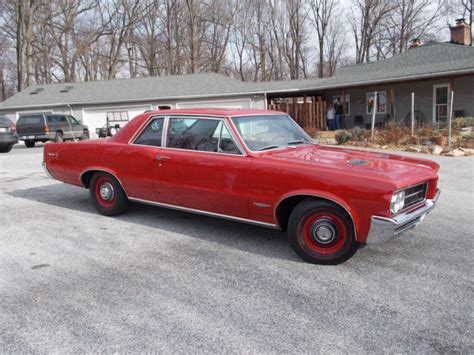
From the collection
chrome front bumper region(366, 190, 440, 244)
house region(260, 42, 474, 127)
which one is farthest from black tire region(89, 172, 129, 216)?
house region(260, 42, 474, 127)

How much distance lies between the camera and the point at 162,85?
2947 centimetres

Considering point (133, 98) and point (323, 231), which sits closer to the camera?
point (323, 231)

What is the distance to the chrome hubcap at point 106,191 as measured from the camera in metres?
5.65

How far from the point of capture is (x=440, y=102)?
2009cm

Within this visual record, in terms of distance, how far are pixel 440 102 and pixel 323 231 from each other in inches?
760

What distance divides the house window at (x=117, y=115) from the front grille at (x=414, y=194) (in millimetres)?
26599

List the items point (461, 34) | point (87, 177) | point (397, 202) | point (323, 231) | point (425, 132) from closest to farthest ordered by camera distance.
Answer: point (397, 202) → point (323, 231) → point (87, 177) → point (425, 132) → point (461, 34)

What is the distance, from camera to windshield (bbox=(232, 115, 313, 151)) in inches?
179

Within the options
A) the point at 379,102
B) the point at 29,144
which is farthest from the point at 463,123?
the point at 29,144

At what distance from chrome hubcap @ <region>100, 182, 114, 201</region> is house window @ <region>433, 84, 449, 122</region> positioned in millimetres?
18729

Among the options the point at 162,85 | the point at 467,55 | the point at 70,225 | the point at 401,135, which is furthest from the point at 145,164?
the point at 162,85

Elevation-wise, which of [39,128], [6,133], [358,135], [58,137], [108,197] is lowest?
[108,197]

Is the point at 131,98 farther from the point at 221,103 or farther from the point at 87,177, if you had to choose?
the point at 87,177

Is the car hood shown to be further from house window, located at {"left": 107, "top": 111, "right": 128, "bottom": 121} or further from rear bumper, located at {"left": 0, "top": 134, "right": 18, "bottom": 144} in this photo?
house window, located at {"left": 107, "top": 111, "right": 128, "bottom": 121}
